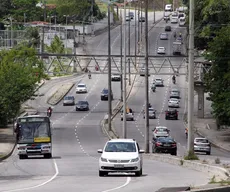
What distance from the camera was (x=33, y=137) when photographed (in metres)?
50.8

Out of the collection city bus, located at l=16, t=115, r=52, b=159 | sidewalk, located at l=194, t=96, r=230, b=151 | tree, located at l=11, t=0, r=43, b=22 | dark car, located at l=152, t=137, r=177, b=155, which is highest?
city bus, located at l=16, t=115, r=52, b=159

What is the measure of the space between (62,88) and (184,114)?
28286 mm

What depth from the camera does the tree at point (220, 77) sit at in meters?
77.9

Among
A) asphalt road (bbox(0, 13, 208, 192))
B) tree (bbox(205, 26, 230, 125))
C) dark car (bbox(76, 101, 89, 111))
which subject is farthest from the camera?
dark car (bbox(76, 101, 89, 111))

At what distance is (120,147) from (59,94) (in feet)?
287

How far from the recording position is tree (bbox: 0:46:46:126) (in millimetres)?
78438

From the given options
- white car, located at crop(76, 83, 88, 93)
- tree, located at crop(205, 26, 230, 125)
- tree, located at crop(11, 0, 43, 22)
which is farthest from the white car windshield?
tree, located at crop(11, 0, 43, 22)

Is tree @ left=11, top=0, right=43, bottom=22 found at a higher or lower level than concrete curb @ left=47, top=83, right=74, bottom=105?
higher

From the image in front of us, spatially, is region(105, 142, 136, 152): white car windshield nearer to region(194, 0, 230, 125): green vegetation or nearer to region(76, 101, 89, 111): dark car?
region(194, 0, 230, 125): green vegetation

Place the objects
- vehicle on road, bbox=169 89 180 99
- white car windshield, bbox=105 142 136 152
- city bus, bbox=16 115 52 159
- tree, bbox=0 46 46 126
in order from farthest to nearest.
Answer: vehicle on road, bbox=169 89 180 99, tree, bbox=0 46 46 126, city bus, bbox=16 115 52 159, white car windshield, bbox=105 142 136 152

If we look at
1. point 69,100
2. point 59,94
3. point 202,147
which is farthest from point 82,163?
point 59,94

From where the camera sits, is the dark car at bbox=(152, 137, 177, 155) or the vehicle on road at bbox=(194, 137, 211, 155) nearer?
the dark car at bbox=(152, 137, 177, 155)

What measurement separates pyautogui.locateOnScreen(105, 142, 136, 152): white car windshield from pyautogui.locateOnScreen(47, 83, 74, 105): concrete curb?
80873 millimetres

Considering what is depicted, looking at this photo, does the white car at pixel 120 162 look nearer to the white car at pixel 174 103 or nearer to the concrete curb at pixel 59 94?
the white car at pixel 174 103
